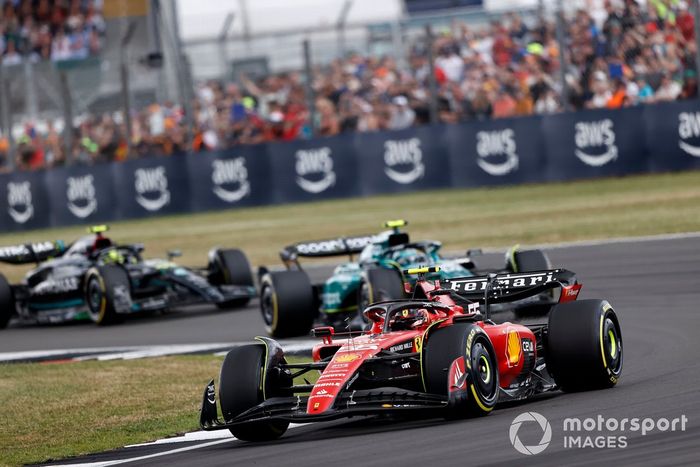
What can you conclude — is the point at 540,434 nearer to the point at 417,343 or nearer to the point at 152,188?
the point at 417,343

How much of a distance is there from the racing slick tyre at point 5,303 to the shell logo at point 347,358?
37.1ft

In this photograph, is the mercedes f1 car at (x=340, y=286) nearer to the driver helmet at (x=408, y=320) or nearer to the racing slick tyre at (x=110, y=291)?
the racing slick tyre at (x=110, y=291)

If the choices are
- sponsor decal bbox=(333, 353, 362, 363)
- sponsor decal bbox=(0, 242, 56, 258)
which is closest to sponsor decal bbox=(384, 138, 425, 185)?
sponsor decal bbox=(0, 242, 56, 258)

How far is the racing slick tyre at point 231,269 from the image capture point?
18781 mm

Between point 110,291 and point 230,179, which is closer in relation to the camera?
point 110,291

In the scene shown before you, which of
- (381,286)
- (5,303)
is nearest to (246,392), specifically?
(381,286)

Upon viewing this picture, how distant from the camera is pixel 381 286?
554 inches

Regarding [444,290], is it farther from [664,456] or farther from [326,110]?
[326,110]

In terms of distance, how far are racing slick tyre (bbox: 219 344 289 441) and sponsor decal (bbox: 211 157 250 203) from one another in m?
22.9

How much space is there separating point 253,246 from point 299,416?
18.3 meters

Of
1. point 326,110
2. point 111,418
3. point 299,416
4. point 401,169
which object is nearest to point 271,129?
point 326,110

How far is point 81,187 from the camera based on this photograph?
109ft

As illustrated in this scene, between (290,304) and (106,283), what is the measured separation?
383 cm

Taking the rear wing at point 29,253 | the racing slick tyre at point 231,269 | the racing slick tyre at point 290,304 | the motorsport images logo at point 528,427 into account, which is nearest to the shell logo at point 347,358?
the motorsport images logo at point 528,427
